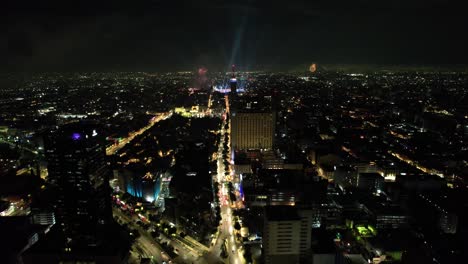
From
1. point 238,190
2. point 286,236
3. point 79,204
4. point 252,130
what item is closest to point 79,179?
point 79,204

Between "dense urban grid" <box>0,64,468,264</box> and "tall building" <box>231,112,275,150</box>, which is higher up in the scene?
"tall building" <box>231,112,275,150</box>

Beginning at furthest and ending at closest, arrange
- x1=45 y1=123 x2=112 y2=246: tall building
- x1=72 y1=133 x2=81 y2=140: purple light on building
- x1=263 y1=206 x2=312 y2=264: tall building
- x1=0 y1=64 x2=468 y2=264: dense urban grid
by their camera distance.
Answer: x1=0 y1=64 x2=468 y2=264: dense urban grid → x1=45 y1=123 x2=112 y2=246: tall building → x1=72 y1=133 x2=81 y2=140: purple light on building → x1=263 y1=206 x2=312 y2=264: tall building

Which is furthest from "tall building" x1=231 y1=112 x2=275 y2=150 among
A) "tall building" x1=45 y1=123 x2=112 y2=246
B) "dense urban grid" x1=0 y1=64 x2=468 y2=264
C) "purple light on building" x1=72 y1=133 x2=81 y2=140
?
"purple light on building" x1=72 y1=133 x2=81 y2=140

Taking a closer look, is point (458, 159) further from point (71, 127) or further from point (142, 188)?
point (71, 127)

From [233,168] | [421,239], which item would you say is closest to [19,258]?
[233,168]

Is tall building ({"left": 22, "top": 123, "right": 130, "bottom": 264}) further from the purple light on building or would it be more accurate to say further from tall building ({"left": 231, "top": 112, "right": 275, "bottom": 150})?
tall building ({"left": 231, "top": 112, "right": 275, "bottom": 150})

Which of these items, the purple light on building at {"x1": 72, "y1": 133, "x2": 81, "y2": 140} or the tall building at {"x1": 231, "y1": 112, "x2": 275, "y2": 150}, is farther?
the tall building at {"x1": 231, "y1": 112, "x2": 275, "y2": 150}

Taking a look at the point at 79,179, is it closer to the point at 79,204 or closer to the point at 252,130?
the point at 79,204
